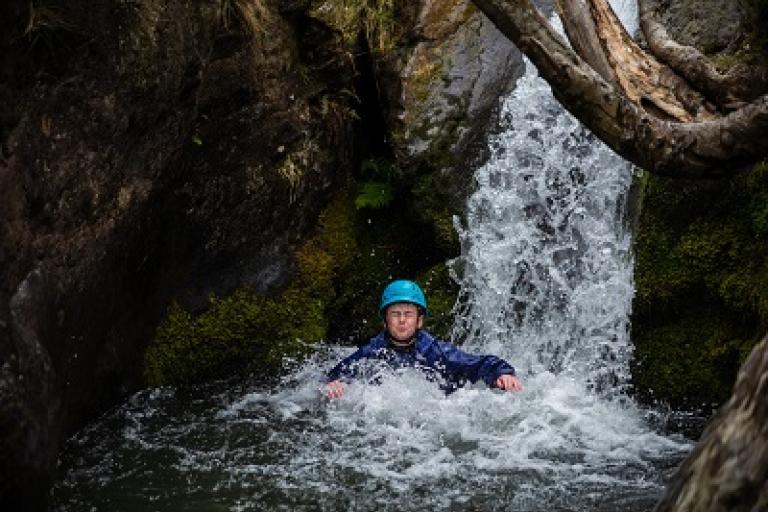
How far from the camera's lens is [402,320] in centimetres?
759

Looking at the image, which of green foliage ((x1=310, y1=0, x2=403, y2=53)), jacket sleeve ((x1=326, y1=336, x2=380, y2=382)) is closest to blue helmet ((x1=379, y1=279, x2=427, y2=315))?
jacket sleeve ((x1=326, y1=336, x2=380, y2=382))

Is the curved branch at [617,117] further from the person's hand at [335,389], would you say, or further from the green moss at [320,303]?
the green moss at [320,303]

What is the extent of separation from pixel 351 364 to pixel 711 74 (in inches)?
136

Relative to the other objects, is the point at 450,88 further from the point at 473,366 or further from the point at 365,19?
the point at 473,366

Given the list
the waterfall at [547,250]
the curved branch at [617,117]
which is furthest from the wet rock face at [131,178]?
the curved branch at [617,117]

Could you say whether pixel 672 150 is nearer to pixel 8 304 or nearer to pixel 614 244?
pixel 614 244

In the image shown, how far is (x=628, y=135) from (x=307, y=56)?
3613 mm

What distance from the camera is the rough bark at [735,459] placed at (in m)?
3.03

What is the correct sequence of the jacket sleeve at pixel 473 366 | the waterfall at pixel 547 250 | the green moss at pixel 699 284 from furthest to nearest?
the waterfall at pixel 547 250, the jacket sleeve at pixel 473 366, the green moss at pixel 699 284

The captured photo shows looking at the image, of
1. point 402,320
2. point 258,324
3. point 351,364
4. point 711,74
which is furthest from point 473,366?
point 711,74

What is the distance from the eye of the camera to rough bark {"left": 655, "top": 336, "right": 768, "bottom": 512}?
303 cm

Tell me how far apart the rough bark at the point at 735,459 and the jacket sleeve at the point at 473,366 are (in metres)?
3.43

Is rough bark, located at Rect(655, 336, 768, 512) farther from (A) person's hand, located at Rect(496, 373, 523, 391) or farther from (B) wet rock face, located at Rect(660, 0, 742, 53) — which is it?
(B) wet rock face, located at Rect(660, 0, 742, 53)

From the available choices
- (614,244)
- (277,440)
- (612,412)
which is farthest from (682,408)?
(277,440)
